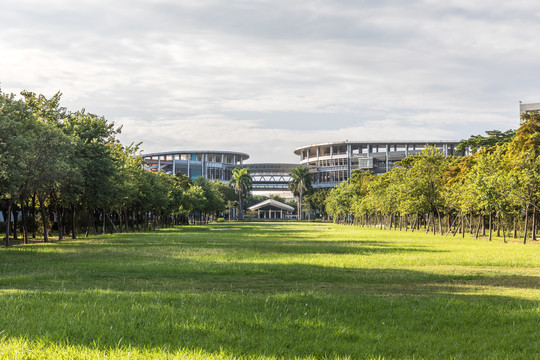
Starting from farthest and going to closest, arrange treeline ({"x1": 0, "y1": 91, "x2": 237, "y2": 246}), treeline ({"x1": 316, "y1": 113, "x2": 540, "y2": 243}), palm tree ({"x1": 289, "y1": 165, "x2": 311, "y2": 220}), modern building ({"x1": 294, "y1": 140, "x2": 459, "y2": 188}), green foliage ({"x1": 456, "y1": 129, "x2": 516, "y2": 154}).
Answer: modern building ({"x1": 294, "y1": 140, "x2": 459, "y2": 188}) → palm tree ({"x1": 289, "y1": 165, "x2": 311, "y2": 220}) → green foliage ({"x1": 456, "y1": 129, "x2": 516, "y2": 154}) → treeline ({"x1": 316, "y1": 113, "x2": 540, "y2": 243}) → treeline ({"x1": 0, "y1": 91, "x2": 237, "y2": 246})

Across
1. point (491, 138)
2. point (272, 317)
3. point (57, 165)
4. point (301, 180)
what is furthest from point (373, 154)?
point (272, 317)

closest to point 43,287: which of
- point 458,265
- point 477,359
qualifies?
point 477,359

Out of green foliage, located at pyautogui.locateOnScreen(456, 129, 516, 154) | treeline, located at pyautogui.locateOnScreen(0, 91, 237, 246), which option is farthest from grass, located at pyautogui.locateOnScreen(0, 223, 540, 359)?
green foliage, located at pyautogui.locateOnScreen(456, 129, 516, 154)

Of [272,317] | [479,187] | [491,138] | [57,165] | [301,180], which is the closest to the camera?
[272,317]

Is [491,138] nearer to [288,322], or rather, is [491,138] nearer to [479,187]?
[479,187]

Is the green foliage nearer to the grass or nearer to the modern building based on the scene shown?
the grass

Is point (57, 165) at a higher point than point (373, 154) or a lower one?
lower

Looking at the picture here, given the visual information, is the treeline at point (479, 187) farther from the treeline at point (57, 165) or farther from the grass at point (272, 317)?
the treeline at point (57, 165)

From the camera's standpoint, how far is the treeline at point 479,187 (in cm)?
4484

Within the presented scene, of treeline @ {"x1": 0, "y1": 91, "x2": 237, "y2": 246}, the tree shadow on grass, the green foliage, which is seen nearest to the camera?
the tree shadow on grass

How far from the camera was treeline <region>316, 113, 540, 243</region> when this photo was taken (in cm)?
4484

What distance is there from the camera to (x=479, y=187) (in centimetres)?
4644

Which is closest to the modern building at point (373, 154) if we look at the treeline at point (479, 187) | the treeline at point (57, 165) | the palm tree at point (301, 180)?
the palm tree at point (301, 180)

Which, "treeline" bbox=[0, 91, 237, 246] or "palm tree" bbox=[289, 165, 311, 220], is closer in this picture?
"treeline" bbox=[0, 91, 237, 246]
